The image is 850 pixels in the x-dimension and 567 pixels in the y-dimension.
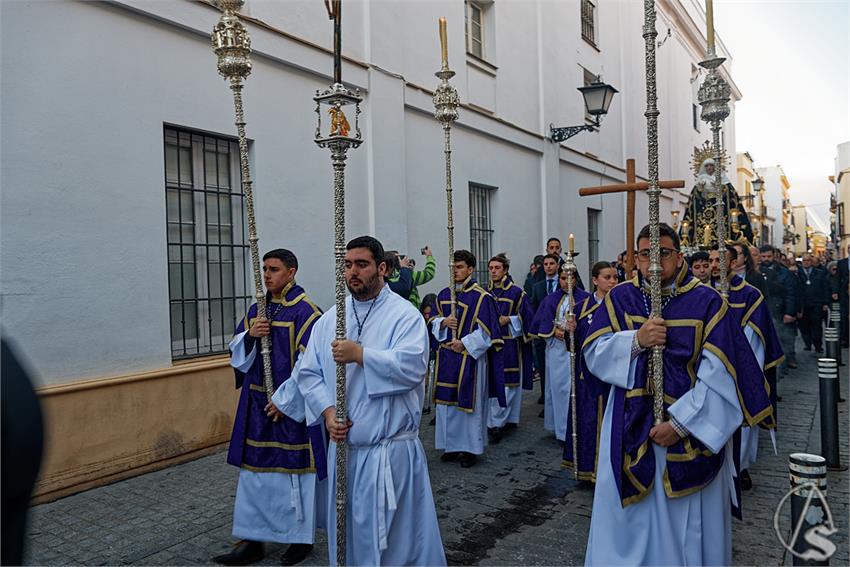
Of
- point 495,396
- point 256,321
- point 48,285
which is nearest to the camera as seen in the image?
point 256,321

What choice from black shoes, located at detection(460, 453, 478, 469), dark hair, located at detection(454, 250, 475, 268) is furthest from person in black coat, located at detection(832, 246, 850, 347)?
black shoes, located at detection(460, 453, 478, 469)

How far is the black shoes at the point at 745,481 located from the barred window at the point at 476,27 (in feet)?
28.1

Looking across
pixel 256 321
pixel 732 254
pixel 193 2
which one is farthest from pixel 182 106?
pixel 732 254

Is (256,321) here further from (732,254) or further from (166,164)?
(732,254)

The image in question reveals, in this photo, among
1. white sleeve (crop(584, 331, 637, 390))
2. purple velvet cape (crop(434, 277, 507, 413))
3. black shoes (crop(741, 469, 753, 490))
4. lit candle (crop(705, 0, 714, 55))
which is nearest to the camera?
white sleeve (crop(584, 331, 637, 390))

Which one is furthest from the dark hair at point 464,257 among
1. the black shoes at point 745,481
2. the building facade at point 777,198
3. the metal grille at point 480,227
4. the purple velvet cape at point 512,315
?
the building facade at point 777,198

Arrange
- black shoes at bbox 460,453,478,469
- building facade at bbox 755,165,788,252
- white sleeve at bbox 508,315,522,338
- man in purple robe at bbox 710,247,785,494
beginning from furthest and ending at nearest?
1. building facade at bbox 755,165,788,252
2. white sleeve at bbox 508,315,522,338
3. black shoes at bbox 460,453,478,469
4. man in purple robe at bbox 710,247,785,494

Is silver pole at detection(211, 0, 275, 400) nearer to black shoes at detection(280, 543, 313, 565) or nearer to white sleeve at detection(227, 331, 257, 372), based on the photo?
white sleeve at detection(227, 331, 257, 372)

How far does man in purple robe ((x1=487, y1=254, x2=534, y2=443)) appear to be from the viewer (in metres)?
7.50

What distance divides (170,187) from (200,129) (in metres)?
0.66

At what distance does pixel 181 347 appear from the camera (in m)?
6.80

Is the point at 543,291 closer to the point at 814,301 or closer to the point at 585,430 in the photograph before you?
the point at 585,430

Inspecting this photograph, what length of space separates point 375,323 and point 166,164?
398cm

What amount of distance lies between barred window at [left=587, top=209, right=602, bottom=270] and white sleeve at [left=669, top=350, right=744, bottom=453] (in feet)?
44.4
